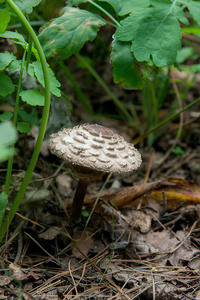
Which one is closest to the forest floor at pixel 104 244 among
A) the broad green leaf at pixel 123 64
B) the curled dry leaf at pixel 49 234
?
the curled dry leaf at pixel 49 234

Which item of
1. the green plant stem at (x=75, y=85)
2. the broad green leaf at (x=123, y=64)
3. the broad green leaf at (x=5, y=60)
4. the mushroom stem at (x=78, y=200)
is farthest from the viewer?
the green plant stem at (x=75, y=85)

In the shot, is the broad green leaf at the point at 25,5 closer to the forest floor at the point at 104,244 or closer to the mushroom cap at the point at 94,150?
the mushroom cap at the point at 94,150

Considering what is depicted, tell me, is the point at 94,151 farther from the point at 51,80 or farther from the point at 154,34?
the point at 154,34

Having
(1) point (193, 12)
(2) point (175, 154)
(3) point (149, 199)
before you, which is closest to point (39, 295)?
(3) point (149, 199)

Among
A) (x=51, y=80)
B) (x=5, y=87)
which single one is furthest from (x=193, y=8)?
(x=5, y=87)

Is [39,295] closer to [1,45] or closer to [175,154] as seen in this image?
[1,45]
